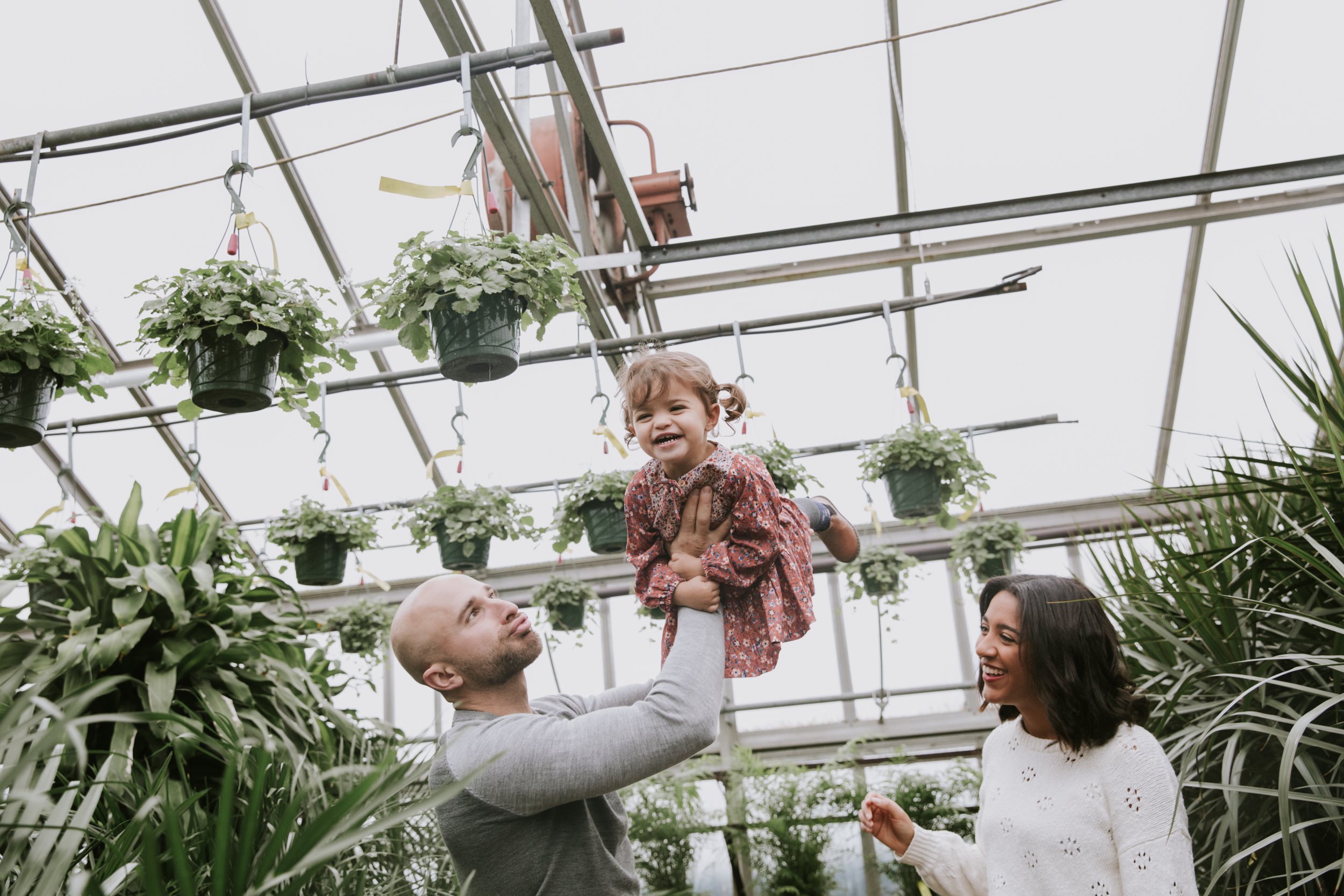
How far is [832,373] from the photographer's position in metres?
6.83

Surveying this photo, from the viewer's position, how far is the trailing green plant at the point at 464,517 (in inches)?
200

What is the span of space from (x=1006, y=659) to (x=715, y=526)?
613 millimetres

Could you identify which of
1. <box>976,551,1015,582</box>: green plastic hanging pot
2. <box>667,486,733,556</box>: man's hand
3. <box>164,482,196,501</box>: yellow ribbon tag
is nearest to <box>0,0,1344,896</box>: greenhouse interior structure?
<box>667,486,733,556</box>: man's hand

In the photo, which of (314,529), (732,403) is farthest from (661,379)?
(314,529)

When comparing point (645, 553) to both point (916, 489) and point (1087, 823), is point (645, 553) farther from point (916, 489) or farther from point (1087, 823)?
point (916, 489)

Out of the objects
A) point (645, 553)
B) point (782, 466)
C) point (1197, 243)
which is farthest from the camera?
point (1197, 243)

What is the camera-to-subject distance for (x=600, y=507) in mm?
4773

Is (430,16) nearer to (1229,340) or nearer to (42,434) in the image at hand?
(42,434)

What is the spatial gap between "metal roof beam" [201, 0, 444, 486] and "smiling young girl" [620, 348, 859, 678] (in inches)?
119

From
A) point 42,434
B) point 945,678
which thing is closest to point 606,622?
point 945,678

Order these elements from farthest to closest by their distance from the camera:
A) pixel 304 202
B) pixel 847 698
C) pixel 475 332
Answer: pixel 847 698 → pixel 304 202 → pixel 475 332

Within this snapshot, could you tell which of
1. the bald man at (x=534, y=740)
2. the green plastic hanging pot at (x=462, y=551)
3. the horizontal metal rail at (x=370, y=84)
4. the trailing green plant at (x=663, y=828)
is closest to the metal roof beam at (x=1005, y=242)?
the green plastic hanging pot at (x=462, y=551)

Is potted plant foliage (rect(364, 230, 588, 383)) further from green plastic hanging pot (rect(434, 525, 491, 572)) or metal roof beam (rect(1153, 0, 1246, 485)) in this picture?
metal roof beam (rect(1153, 0, 1246, 485))

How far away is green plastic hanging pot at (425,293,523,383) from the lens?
305cm
